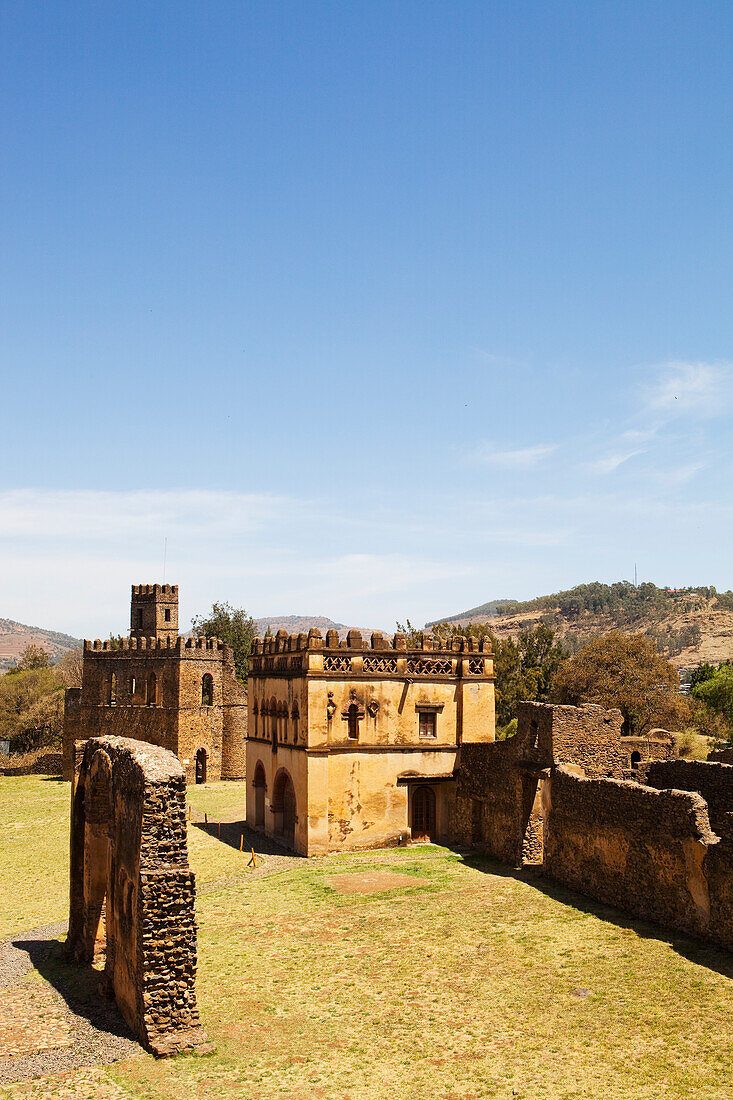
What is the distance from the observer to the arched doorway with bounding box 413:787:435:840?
29145 millimetres

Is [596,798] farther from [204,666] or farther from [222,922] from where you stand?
[204,666]

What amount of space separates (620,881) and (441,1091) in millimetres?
8359

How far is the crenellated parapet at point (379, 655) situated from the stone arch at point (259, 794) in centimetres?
400

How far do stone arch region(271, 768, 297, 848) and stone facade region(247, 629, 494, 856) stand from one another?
0.11 ft

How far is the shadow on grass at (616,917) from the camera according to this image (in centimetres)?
1511

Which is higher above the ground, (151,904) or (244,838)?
(151,904)

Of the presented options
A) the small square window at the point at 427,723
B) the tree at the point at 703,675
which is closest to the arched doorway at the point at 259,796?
the small square window at the point at 427,723

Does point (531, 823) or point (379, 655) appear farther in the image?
point (379, 655)

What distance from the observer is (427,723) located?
29.5m

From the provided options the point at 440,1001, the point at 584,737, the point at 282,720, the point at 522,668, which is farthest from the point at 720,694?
the point at 440,1001

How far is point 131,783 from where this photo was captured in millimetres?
15406

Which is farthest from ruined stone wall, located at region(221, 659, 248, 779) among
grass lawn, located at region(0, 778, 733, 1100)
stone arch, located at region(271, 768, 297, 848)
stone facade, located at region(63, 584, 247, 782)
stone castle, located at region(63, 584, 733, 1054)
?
grass lawn, located at region(0, 778, 733, 1100)

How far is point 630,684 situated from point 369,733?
968 inches

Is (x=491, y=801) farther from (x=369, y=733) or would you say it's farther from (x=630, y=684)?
(x=630, y=684)
